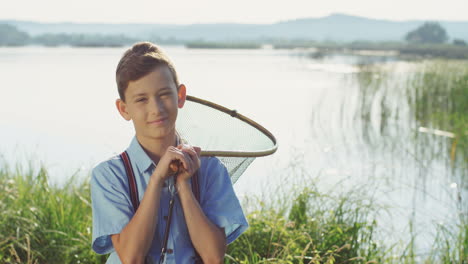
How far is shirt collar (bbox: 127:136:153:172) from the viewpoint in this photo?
2.06 meters

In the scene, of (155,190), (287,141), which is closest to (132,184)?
(155,190)

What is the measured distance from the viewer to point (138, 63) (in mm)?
1965

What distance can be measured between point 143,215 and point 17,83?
2053 cm

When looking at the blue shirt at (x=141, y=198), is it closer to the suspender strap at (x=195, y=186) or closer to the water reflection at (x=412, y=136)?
the suspender strap at (x=195, y=186)

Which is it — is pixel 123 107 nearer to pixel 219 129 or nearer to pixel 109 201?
pixel 109 201

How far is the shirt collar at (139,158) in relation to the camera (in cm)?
206

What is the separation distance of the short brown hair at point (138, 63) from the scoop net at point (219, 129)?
0.67 meters

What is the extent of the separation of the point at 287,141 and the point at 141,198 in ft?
26.0

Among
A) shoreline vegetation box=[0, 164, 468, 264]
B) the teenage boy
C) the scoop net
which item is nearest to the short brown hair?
the teenage boy

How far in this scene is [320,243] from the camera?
398cm

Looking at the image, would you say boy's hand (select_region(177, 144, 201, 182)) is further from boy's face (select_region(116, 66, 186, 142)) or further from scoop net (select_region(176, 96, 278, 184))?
scoop net (select_region(176, 96, 278, 184))

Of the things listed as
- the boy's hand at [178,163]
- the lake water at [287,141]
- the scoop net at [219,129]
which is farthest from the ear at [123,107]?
the lake water at [287,141]

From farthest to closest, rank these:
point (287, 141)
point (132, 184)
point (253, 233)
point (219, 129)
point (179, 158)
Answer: point (287, 141) < point (253, 233) < point (219, 129) < point (132, 184) < point (179, 158)

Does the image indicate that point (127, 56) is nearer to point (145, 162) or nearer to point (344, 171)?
point (145, 162)
